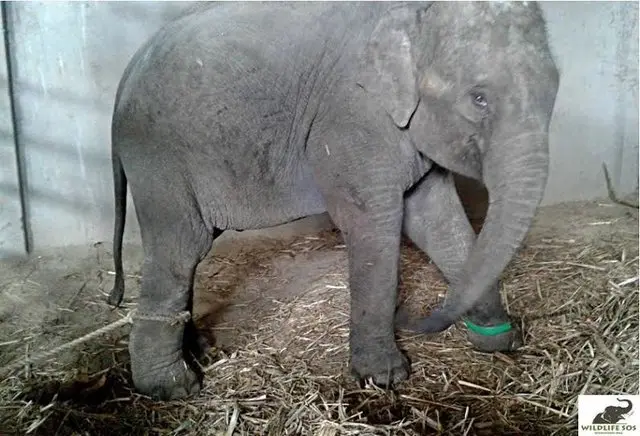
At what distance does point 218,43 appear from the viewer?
7.88ft

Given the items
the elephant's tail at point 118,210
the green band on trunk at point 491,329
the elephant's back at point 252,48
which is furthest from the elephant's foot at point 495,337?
the elephant's tail at point 118,210

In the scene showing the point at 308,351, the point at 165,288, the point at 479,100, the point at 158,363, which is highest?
the point at 479,100

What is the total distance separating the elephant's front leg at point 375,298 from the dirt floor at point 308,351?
0.24 feet

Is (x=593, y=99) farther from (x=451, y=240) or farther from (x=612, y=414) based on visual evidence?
(x=612, y=414)

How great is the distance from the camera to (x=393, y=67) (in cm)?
226

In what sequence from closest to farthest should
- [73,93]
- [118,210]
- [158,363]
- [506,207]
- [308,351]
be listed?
[506,207]
[158,363]
[118,210]
[308,351]
[73,93]

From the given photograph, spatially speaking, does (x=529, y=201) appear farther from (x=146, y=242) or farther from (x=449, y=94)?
(x=146, y=242)

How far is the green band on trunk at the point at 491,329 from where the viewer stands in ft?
8.96

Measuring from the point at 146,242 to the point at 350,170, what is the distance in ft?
2.41

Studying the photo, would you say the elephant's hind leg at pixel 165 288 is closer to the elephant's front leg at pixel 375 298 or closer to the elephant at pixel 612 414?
the elephant's front leg at pixel 375 298

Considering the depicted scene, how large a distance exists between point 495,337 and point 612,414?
846 millimetres

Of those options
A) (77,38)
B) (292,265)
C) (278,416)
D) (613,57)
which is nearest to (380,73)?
(278,416)

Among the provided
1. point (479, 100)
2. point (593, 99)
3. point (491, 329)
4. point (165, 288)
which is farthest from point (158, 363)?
point (593, 99)

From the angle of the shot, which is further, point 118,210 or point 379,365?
point 118,210
